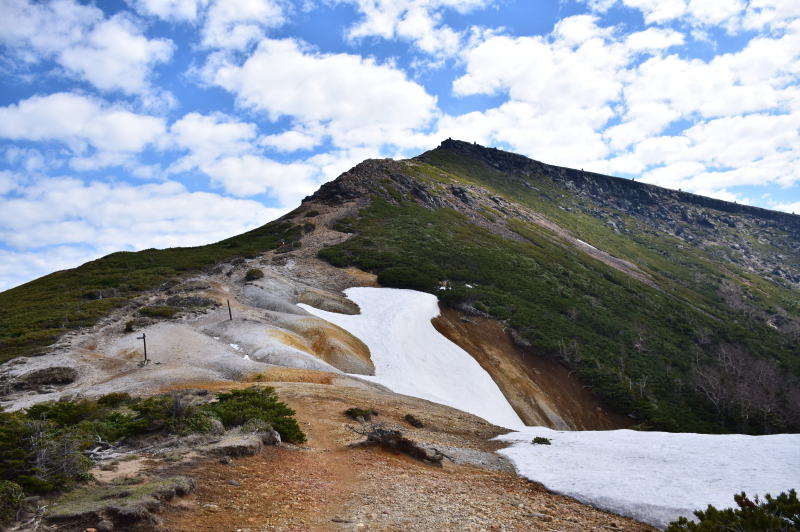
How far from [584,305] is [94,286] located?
194ft

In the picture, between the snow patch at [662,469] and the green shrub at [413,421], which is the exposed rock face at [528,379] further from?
the snow patch at [662,469]

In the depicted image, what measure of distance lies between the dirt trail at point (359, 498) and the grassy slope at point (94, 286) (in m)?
25.1

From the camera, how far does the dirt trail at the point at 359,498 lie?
26.7 feet

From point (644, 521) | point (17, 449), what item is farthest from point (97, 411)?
point (644, 521)

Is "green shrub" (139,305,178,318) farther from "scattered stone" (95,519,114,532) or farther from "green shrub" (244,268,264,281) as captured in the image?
"scattered stone" (95,519,114,532)

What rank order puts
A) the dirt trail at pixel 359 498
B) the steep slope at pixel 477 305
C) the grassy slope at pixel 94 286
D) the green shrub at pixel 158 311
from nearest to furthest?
the dirt trail at pixel 359 498
the grassy slope at pixel 94 286
the steep slope at pixel 477 305
the green shrub at pixel 158 311

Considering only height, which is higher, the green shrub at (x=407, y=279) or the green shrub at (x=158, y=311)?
the green shrub at (x=407, y=279)

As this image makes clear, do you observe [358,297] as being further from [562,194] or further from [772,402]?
[562,194]

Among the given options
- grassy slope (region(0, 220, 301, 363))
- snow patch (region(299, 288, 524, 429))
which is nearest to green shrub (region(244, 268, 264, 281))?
snow patch (region(299, 288, 524, 429))

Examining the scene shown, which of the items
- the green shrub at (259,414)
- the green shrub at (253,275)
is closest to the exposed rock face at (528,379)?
the green shrub at (253,275)

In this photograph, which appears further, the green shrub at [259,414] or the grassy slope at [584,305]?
the grassy slope at [584,305]

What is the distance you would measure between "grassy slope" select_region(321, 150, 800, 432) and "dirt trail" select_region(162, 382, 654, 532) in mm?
30856

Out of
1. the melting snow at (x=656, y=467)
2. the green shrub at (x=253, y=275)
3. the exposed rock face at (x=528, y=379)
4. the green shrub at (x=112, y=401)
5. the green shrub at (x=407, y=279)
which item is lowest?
the exposed rock face at (x=528, y=379)

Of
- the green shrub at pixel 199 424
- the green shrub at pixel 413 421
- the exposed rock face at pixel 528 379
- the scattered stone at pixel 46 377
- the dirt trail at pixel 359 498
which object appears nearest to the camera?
the dirt trail at pixel 359 498
